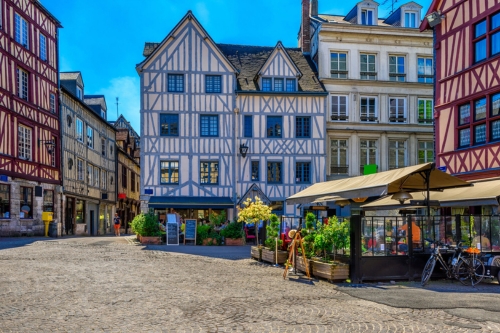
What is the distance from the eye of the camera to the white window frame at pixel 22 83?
81.9 ft

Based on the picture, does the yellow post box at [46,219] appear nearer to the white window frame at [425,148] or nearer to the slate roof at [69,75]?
the slate roof at [69,75]

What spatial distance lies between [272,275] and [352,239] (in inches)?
80.7

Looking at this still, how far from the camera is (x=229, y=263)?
1347cm

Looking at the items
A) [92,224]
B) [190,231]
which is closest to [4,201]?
[190,231]

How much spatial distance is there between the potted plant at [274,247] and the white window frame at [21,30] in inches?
699

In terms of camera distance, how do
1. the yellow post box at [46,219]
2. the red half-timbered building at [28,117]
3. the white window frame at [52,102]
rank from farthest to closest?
the white window frame at [52,102]
the yellow post box at [46,219]
the red half-timbered building at [28,117]

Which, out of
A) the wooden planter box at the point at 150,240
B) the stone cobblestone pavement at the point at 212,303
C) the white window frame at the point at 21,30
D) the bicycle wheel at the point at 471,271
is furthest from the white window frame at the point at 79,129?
the bicycle wheel at the point at 471,271

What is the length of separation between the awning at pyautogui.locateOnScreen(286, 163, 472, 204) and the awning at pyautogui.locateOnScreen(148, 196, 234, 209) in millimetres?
12776

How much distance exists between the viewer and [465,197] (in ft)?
44.0

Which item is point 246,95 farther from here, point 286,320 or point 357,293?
point 286,320

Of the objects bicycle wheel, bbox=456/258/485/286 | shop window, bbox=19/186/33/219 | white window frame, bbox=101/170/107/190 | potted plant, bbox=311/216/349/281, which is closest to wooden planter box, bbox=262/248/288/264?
potted plant, bbox=311/216/349/281

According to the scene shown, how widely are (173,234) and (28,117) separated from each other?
1066 cm

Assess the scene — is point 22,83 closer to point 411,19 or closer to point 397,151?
point 397,151

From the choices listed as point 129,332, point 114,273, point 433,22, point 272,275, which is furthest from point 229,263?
point 433,22
